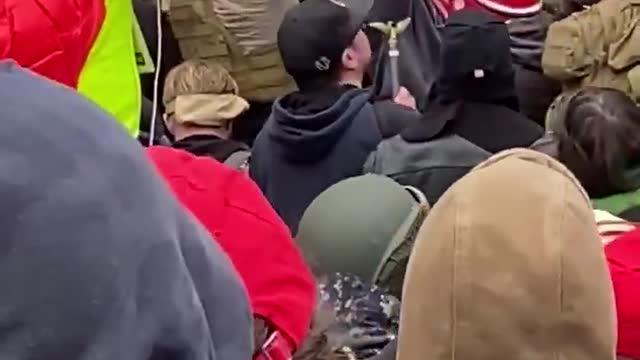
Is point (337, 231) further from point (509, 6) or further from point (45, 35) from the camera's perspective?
point (509, 6)

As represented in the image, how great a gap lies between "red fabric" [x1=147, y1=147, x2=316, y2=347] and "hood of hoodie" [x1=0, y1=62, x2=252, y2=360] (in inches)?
19.0

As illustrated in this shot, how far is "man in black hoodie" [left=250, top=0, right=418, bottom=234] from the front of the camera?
357cm

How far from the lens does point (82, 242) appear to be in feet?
3.56

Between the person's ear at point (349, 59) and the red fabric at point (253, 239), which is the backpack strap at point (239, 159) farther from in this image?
the red fabric at point (253, 239)

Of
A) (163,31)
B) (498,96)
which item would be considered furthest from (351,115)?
(163,31)

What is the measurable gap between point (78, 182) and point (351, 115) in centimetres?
254

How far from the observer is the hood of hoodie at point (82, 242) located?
3.53 feet

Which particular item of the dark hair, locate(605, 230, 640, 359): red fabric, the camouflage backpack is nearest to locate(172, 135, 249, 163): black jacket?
the camouflage backpack

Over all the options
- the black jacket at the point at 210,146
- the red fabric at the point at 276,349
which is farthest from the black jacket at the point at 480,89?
the red fabric at the point at 276,349

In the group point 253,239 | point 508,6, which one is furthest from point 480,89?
point 253,239

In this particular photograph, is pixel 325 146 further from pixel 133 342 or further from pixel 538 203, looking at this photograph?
pixel 133 342

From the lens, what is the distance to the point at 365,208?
2600 millimetres

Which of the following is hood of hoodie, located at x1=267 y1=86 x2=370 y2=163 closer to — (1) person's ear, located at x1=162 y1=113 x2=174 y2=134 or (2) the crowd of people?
(2) the crowd of people

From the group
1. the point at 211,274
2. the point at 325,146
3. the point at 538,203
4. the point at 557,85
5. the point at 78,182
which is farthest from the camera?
the point at 557,85
